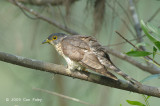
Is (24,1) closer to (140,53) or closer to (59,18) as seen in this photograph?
(59,18)

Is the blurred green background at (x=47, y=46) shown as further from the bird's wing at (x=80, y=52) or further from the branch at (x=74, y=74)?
the branch at (x=74, y=74)

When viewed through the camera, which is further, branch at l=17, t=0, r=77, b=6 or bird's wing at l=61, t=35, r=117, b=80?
branch at l=17, t=0, r=77, b=6

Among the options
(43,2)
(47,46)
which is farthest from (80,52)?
(47,46)

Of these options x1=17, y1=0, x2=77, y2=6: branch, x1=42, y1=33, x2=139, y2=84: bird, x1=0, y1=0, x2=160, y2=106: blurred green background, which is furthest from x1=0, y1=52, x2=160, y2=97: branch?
x1=17, y1=0, x2=77, y2=6: branch

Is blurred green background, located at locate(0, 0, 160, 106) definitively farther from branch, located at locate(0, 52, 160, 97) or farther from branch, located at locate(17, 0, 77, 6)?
branch, located at locate(0, 52, 160, 97)

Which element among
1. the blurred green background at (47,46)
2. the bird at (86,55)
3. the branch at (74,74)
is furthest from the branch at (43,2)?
the branch at (74,74)

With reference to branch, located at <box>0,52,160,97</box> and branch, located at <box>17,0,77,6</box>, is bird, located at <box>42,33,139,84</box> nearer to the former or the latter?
branch, located at <box>0,52,160,97</box>

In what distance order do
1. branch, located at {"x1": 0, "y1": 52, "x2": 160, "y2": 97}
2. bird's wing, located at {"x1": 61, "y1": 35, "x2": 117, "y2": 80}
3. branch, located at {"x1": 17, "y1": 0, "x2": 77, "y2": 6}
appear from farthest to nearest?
branch, located at {"x1": 17, "y1": 0, "x2": 77, "y2": 6} < bird's wing, located at {"x1": 61, "y1": 35, "x2": 117, "y2": 80} < branch, located at {"x1": 0, "y1": 52, "x2": 160, "y2": 97}

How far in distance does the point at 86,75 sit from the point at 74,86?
2.29 metres

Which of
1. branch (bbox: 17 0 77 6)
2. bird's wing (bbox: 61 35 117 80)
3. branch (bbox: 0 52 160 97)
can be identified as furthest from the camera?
branch (bbox: 17 0 77 6)

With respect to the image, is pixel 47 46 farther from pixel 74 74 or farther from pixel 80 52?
pixel 74 74

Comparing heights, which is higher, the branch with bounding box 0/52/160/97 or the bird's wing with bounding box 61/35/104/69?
the bird's wing with bounding box 61/35/104/69

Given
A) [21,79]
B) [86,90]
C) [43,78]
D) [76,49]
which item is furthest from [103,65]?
[21,79]

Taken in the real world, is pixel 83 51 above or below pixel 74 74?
above
